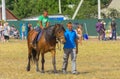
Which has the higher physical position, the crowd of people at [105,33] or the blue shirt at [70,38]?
the blue shirt at [70,38]

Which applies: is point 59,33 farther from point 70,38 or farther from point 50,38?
point 50,38

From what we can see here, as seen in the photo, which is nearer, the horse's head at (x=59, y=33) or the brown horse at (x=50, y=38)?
the horse's head at (x=59, y=33)

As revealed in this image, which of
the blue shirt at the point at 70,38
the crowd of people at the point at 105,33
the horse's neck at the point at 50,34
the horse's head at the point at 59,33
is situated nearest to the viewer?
the horse's head at the point at 59,33

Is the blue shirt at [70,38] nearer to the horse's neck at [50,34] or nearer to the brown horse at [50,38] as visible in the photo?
the brown horse at [50,38]

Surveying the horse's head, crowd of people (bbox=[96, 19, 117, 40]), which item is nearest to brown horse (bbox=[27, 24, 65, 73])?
the horse's head

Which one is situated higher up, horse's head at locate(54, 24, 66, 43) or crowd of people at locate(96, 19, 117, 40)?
horse's head at locate(54, 24, 66, 43)

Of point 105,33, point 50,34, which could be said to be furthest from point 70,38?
point 105,33

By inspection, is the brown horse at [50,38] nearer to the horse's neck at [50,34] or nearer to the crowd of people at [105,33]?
the horse's neck at [50,34]

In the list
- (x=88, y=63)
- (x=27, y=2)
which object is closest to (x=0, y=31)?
(x=88, y=63)

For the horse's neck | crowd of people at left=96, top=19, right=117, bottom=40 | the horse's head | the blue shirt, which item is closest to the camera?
the horse's head

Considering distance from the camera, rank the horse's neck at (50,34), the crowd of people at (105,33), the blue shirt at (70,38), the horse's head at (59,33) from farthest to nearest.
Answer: the crowd of people at (105,33) → the horse's neck at (50,34) → the blue shirt at (70,38) → the horse's head at (59,33)

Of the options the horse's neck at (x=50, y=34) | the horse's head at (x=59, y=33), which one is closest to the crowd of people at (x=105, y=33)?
the horse's neck at (x=50, y=34)

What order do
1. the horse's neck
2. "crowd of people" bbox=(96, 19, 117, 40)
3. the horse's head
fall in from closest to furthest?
the horse's head < the horse's neck < "crowd of people" bbox=(96, 19, 117, 40)

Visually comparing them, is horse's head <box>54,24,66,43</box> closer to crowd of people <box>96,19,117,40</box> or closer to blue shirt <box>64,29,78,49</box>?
blue shirt <box>64,29,78,49</box>
